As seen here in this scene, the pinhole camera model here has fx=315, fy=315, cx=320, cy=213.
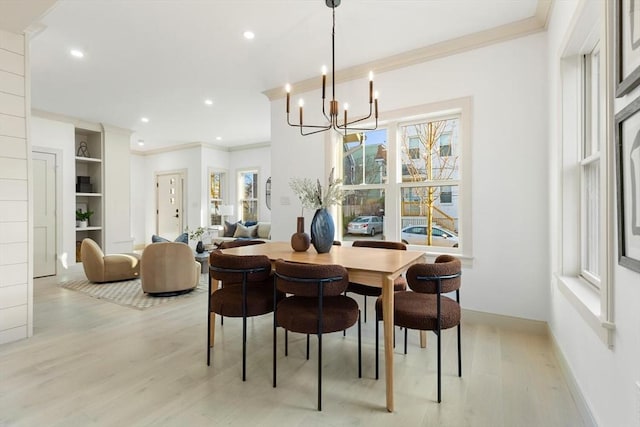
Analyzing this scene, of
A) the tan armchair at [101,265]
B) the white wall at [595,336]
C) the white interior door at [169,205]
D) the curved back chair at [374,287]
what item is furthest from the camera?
the white interior door at [169,205]

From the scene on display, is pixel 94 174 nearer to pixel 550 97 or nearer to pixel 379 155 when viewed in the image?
pixel 379 155

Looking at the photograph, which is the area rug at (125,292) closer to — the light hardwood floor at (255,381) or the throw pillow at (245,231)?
the light hardwood floor at (255,381)

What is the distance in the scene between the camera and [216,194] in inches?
324

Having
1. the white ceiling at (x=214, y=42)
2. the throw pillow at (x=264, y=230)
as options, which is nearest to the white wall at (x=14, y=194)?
the white ceiling at (x=214, y=42)

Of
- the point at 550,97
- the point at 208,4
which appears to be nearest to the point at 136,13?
the point at 208,4

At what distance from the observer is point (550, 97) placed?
2.58m

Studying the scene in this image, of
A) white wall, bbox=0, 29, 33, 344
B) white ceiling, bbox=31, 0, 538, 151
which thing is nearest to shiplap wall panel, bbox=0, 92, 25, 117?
white wall, bbox=0, 29, 33, 344

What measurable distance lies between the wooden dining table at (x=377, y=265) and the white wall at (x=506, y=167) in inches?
42.2

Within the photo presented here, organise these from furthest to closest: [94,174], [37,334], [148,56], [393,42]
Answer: [94,174], [148,56], [393,42], [37,334]

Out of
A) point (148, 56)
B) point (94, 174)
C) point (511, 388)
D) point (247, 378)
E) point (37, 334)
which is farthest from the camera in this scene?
point (94, 174)

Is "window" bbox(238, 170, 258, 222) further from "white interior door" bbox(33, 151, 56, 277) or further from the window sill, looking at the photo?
the window sill

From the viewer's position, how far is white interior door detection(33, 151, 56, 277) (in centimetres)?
505

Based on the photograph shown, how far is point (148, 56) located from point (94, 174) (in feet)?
12.7

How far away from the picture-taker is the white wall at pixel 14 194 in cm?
259
